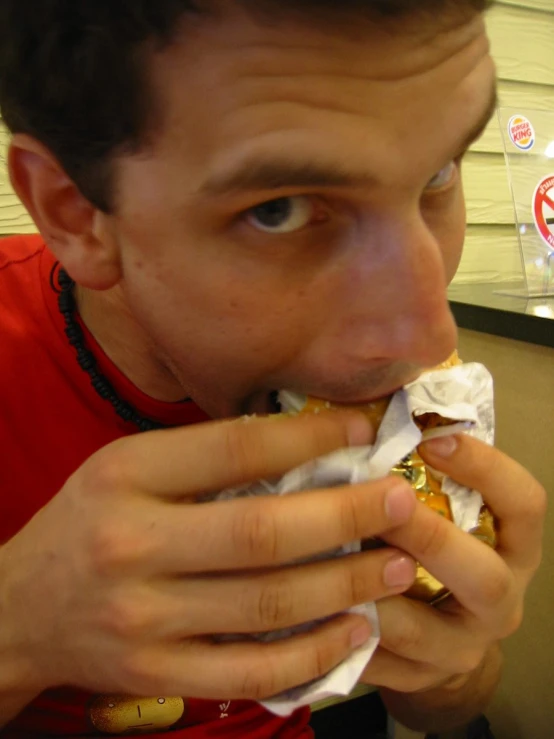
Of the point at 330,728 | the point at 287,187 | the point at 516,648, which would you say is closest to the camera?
the point at 287,187

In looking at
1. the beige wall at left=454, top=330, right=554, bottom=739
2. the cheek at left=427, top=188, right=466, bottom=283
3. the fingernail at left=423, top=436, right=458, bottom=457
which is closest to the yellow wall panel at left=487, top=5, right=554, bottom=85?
the beige wall at left=454, top=330, right=554, bottom=739

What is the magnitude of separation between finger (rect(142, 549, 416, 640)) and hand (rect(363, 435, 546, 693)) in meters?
0.04

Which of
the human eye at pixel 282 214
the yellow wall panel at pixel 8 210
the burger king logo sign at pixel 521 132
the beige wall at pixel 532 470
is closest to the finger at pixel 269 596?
the human eye at pixel 282 214

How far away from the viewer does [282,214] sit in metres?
0.53

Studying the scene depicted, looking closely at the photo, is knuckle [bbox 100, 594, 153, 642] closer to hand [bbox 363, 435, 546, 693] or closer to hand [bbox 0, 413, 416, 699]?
hand [bbox 0, 413, 416, 699]

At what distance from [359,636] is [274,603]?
89 millimetres

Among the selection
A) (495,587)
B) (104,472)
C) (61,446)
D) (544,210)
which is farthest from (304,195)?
(544,210)

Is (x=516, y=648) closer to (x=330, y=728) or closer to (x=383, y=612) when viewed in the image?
(x=330, y=728)

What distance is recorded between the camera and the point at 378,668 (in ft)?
2.07

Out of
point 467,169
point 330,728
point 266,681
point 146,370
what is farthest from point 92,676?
point 467,169

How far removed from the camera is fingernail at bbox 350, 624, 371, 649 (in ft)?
1.77

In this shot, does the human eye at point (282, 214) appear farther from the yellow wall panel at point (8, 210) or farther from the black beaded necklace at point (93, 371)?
the yellow wall panel at point (8, 210)

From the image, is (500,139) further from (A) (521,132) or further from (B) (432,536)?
(B) (432,536)

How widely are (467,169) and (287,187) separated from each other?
1410 millimetres
